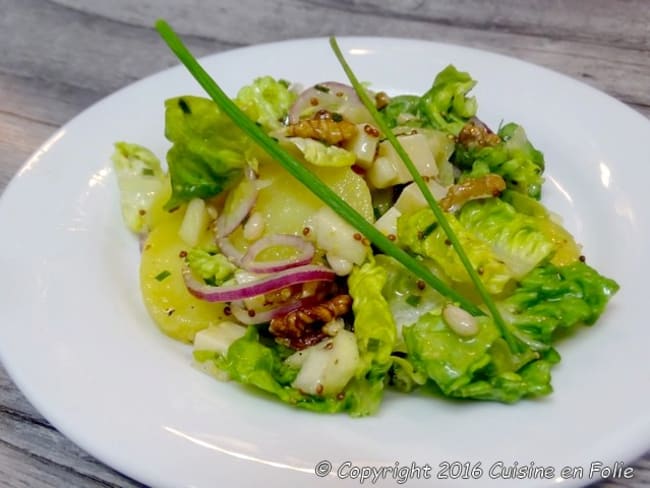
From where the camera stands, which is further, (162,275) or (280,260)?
(162,275)

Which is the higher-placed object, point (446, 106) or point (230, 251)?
point (446, 106)

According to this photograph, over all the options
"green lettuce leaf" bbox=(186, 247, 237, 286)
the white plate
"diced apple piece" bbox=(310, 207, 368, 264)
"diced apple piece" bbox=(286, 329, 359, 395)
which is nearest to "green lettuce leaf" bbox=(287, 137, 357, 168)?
"diced apple piece" bbox=(310, 207, 368, 264)

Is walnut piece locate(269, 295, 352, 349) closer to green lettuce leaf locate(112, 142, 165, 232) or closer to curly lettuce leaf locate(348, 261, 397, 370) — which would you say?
curly lettuce leaf locate(348, 261, 397, 370)

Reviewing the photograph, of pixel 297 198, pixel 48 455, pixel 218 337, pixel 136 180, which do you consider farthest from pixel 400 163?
pixel 48 455

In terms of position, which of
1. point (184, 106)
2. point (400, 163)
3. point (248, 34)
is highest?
point (248, 34)

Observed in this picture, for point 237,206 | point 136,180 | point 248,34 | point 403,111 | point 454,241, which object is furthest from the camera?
point 248,34

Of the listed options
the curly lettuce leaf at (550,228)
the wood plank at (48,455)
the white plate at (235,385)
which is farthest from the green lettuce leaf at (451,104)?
the wood plank at (48,455)

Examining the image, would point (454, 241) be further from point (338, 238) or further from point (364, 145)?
point (364, 145)

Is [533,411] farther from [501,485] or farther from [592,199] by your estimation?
[592,199]
